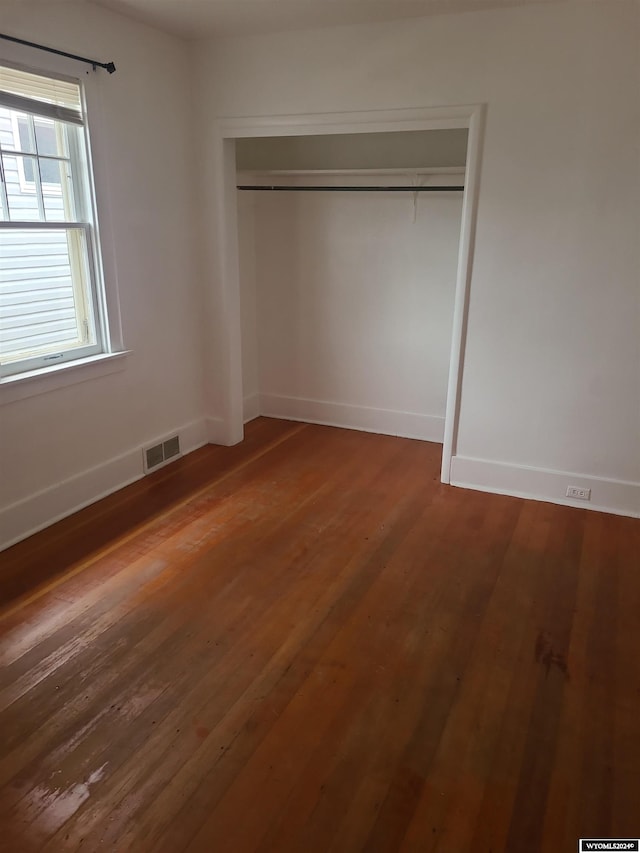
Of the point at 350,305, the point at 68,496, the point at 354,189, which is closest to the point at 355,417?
the point at 350,305

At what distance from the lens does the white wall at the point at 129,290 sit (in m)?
3.19

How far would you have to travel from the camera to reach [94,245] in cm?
348

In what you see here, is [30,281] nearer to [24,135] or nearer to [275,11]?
[24,135]

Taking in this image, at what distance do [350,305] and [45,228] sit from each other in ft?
7.86

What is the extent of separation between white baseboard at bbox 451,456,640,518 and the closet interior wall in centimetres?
86

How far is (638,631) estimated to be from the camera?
2.62m

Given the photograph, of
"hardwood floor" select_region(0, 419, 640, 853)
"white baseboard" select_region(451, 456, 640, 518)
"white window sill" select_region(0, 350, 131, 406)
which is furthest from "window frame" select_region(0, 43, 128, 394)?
"white baseboard" select_region(451, 456, 640, 518)

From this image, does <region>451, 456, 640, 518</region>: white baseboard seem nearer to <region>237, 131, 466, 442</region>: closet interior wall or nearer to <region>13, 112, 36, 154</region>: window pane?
<region>237, 131, 466, 442</region>: closet interior wall

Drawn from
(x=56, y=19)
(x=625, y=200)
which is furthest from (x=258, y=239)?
(x=625, y=200)

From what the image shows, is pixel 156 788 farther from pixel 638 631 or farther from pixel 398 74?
pixel 398 74

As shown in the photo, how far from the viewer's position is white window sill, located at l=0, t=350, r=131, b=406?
10.1 feet

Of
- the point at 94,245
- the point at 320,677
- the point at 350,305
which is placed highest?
the point at 94,245

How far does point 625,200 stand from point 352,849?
3236 mm

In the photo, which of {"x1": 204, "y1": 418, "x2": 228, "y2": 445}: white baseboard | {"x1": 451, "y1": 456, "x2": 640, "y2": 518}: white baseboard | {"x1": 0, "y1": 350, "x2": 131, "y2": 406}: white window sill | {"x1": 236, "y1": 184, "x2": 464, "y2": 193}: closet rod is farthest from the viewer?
{"x1": 204, "y1": 418, "x2": 228, "y2": 445}: white baseboard
